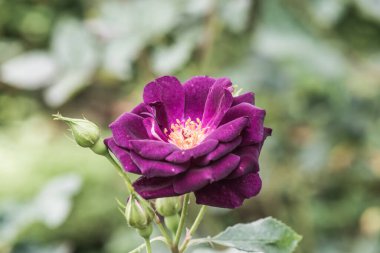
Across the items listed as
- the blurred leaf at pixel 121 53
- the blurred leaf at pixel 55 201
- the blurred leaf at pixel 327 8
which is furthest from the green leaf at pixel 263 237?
the blurred leaf at pixel 327 8

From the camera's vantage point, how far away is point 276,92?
190 centimetres

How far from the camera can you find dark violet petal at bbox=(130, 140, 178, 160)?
2.17ft

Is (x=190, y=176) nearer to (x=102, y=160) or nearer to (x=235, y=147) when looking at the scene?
(x=235, y=147)

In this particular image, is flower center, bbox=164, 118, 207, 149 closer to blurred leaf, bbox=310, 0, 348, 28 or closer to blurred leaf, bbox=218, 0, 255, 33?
blurred leaf, bbox=218, 0, 255, 33

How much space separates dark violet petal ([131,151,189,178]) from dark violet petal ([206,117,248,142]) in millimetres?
52

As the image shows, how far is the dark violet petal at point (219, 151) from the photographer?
0.66m

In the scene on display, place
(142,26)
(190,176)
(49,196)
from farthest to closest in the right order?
1. (142,26)
2. (49,196)
3. (190,176)

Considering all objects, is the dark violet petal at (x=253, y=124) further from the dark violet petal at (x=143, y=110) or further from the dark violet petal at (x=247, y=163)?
the dark violet petal at (x=143, y=110)

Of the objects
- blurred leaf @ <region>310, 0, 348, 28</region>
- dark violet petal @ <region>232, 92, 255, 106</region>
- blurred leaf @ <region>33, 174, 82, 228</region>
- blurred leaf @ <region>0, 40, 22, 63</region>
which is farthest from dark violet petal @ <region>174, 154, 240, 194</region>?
blurred leaf @ <region>0, 40, 22, 63</region>

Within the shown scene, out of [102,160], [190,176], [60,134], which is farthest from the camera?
[60,134]

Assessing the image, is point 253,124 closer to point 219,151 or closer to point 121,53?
point 219,151

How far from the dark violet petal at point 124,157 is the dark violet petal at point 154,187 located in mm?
15

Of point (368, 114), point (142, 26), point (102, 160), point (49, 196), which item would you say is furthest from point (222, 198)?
point (102, 160)

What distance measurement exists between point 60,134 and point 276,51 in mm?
2220
